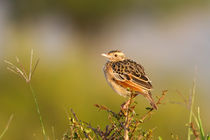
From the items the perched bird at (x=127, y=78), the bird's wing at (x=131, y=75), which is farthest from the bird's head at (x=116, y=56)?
the bird's wing at (x=131, y=75)

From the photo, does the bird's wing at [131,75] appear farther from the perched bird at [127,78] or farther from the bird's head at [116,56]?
the bird's head at [116,56]

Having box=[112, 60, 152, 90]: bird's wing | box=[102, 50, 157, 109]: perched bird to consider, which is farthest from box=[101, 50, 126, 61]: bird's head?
box=[112, 60, 152, 90]: bird's wing

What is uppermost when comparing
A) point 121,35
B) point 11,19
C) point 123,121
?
point 123,121

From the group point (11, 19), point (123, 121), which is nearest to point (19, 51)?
point (123, 121)

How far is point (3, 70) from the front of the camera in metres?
16.9

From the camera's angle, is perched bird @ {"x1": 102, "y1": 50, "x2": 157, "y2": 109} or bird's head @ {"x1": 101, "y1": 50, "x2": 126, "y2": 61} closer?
perched bird @ {"x1": 102, "y1": 50, "x2": 157, "y2": 109}

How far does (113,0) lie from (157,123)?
31538 millimetres

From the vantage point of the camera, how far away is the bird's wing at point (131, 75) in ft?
18.1

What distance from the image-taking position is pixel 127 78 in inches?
228

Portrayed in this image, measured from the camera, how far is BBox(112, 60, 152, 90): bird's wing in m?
5.52

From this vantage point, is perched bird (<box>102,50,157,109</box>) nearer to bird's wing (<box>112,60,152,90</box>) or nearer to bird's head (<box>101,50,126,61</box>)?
bird's wing (<box>112,60,152,90</box>)

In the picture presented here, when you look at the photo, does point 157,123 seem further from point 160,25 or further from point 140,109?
point 160,25

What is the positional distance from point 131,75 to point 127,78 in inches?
2.6

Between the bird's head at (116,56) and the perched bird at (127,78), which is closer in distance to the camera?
the perched bird at (127,78)
